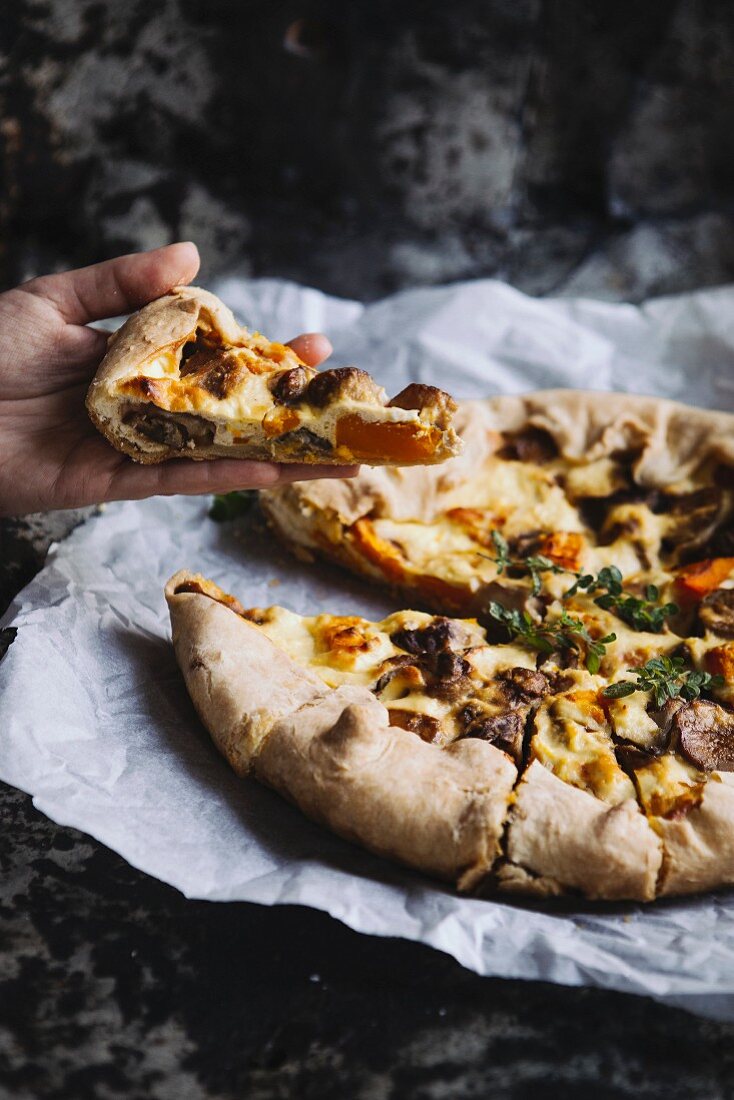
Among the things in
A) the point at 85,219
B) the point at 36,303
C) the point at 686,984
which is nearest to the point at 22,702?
the point at 36,303

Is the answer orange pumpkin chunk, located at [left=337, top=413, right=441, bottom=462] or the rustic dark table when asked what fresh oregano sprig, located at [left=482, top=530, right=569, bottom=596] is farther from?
the rustic dark table

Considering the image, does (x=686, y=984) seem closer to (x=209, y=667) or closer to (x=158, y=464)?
(x=209, y=667)

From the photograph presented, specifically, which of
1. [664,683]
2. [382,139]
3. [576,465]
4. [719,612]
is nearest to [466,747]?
[664,683]

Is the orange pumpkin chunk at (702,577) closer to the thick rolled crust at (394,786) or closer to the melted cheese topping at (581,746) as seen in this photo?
the melted cheese topping at (581,746)

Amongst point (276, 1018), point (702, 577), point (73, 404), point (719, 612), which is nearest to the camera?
point (276, 1018)

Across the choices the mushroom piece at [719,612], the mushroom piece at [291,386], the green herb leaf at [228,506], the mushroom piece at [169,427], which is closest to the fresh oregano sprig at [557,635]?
the mushroom piece at [719,612]

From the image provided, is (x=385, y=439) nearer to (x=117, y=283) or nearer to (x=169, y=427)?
(x=169, y=427)
